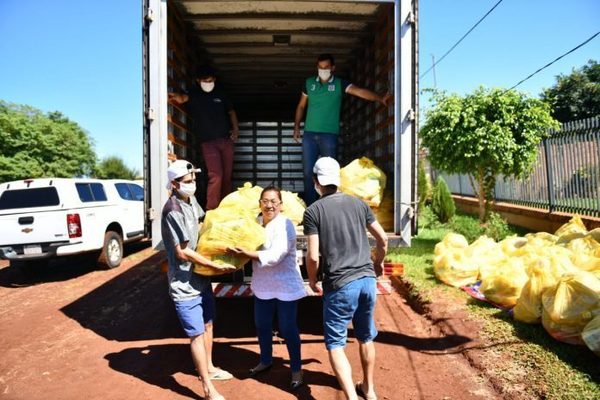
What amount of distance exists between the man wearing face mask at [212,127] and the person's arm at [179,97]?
43mm

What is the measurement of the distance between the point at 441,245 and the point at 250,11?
4.15 meters

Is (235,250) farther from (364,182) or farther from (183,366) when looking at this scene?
(364,182)

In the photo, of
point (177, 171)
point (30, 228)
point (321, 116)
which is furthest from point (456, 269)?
point (30, 228)

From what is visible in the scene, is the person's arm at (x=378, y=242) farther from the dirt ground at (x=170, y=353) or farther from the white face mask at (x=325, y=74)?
the white face mask at (x=325, y=74)

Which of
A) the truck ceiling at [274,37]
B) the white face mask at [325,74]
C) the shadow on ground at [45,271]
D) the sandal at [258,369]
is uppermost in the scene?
the truck ceiling at [274,37]

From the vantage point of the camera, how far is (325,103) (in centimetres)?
536

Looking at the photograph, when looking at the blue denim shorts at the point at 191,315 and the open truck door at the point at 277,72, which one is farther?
the open truck door at the point at 277,72

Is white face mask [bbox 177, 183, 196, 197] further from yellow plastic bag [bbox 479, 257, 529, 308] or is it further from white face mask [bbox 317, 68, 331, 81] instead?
yellow plastic bag [bbox 479, 257, 529, 308]

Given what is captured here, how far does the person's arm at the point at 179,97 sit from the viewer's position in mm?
4700

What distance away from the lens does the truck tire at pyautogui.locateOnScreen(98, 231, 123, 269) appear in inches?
333

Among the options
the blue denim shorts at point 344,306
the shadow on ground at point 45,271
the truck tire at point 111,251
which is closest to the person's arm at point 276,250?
the blue denim shorts at point 344,306

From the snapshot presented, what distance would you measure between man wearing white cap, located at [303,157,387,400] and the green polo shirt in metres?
2.44

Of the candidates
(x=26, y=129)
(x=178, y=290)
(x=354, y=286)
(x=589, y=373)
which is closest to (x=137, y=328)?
(x=178, y=290)

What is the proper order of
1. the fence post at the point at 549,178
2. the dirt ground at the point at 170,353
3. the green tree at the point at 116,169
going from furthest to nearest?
the green tree at the point at 116,169 < the fence post at the point at 549,178 < the dirt ground at the point at 170,353
